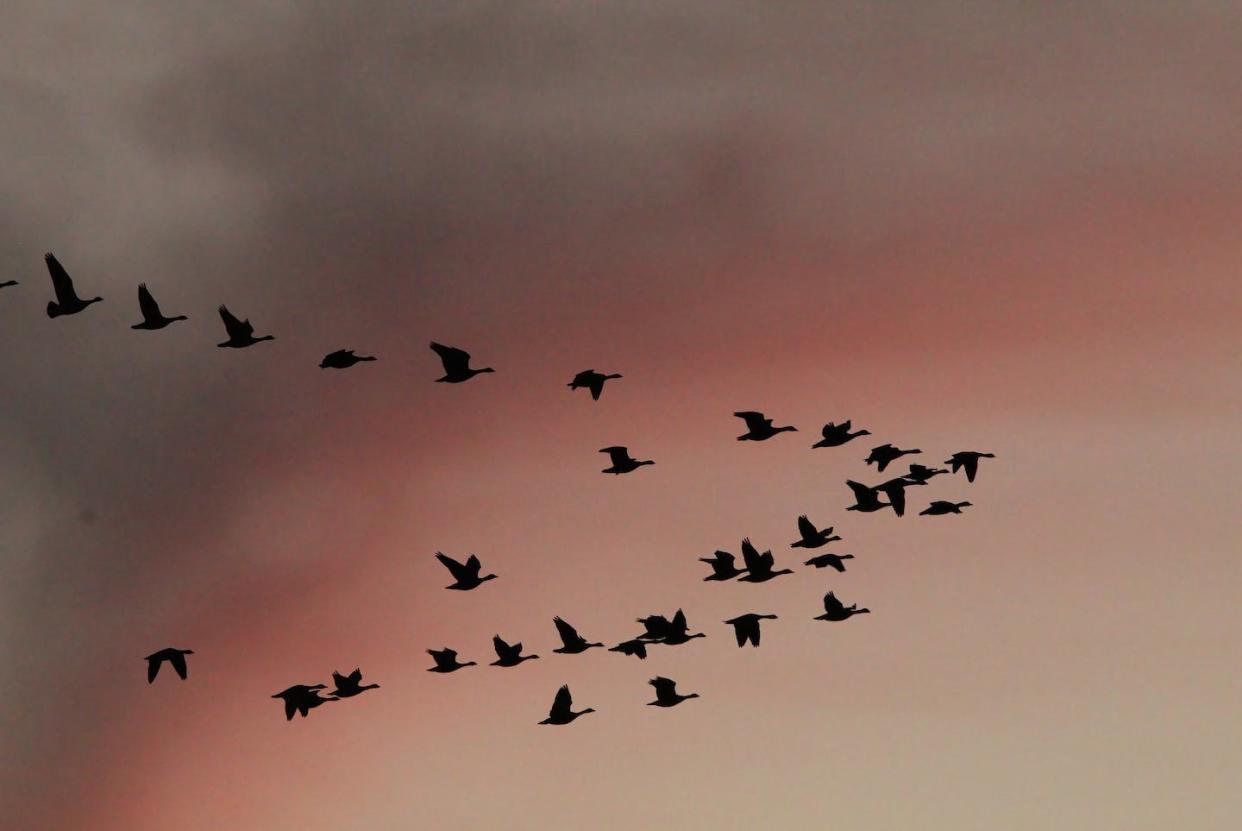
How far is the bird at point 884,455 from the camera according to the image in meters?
86.9

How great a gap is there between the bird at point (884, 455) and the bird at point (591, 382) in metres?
13.3

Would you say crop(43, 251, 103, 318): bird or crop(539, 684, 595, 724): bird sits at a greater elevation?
crop(43, 251, 103, 318): bird

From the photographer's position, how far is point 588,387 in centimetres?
7862

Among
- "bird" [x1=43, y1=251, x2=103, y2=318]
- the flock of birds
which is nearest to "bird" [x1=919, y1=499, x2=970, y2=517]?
the flock of birds

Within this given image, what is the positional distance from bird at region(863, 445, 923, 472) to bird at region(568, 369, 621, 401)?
43.5 ft

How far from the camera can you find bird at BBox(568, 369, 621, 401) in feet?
257

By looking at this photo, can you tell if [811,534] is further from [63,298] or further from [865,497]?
[63,298]

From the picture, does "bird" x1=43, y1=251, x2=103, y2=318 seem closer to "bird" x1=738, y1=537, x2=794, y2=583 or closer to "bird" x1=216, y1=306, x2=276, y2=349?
"bird" x1=216, y1=306, x2=276, y2=349

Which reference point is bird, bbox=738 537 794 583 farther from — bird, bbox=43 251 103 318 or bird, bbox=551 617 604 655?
bird, bbox=43 251 103 318

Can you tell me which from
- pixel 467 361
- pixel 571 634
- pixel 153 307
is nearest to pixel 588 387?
pixel 467 361

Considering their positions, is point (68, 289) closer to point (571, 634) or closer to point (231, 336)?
point (231, 336)

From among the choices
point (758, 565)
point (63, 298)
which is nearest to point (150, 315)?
point (63, 298)

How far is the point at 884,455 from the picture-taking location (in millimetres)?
87312

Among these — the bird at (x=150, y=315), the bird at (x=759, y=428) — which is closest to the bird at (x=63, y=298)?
the bird at (x=150, y=315)
